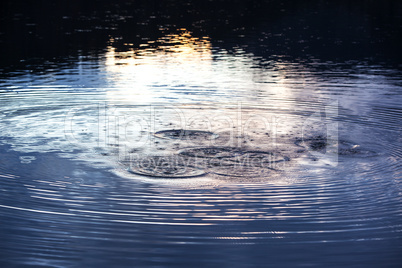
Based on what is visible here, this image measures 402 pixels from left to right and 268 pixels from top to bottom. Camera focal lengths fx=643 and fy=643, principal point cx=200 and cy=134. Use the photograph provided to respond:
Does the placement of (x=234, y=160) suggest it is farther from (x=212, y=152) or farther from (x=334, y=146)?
(x=334, y=146)

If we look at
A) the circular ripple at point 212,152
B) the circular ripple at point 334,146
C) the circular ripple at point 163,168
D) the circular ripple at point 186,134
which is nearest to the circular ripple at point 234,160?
the circular ripple at point 212,152

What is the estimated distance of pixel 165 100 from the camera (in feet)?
55.0

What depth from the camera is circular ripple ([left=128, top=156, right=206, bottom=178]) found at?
10500 millimetres

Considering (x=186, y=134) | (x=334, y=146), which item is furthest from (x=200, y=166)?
(x=334, y=146)

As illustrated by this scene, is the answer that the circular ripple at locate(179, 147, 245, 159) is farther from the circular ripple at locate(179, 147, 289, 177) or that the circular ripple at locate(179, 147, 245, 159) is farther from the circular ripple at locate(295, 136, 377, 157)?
the circular ripple at locate(295, 136, 377, 157)

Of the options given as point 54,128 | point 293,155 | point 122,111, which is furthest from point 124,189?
point 122,111

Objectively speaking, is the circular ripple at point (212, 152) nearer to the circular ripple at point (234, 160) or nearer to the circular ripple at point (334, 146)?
the circular ripple at point (234, 160)

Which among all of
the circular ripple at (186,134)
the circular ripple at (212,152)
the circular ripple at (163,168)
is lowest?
the circular ripple at (163,168)

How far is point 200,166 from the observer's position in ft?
36.0

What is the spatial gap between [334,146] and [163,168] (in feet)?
11.7

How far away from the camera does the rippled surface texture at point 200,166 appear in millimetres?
7809

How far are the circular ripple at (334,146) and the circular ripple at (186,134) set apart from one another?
1.79 meters

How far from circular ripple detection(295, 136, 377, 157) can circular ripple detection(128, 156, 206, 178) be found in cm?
262

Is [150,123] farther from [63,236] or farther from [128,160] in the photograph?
[63,236]
